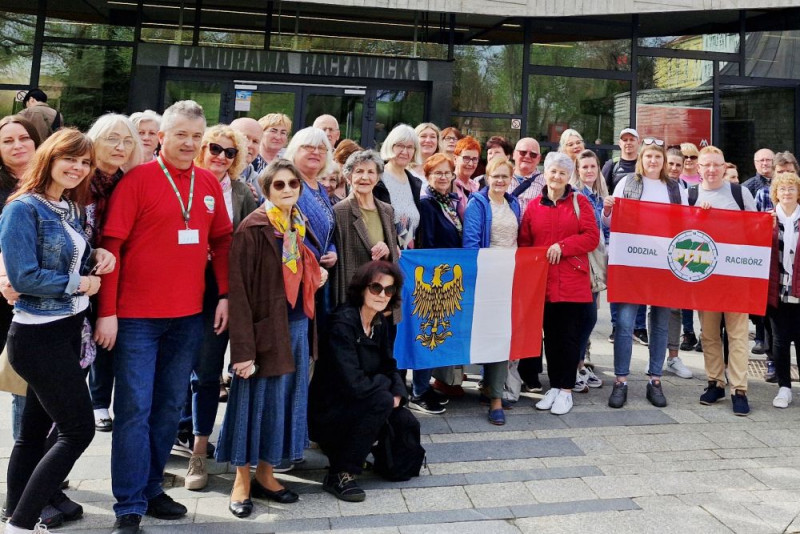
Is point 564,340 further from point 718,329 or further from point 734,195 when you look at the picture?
point 734,195

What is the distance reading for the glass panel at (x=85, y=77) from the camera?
11797mm

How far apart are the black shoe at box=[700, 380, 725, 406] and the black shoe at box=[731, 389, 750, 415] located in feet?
0.55

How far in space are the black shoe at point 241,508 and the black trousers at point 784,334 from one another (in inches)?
189

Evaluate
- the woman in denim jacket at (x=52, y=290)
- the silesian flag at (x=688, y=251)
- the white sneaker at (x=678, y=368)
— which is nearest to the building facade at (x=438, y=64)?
the white sneaker at (x=678, y=368)

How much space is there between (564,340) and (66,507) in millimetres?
3834

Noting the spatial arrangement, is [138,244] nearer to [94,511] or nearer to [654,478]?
[94,511]

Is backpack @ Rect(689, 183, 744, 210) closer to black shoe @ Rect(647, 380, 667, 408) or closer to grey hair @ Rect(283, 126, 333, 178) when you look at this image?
black shoe @ Rect(647, 380, 667, 408)

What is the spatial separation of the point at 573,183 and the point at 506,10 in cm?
625

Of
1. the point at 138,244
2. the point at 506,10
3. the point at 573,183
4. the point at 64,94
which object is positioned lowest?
the point at 138,244

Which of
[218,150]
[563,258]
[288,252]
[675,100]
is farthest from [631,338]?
[675,100]

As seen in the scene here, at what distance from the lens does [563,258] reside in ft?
19.7

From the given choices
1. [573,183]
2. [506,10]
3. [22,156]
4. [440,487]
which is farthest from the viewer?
[506,10]

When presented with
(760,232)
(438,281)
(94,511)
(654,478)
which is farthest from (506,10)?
(94,511)

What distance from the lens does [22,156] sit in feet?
13.0
